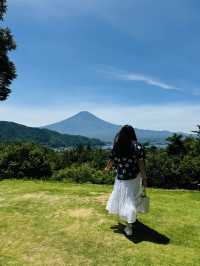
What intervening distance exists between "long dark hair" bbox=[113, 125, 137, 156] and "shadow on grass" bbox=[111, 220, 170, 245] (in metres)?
1.83

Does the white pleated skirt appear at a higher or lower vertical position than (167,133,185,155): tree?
lower

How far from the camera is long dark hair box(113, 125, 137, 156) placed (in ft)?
28.3

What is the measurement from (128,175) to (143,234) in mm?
1441

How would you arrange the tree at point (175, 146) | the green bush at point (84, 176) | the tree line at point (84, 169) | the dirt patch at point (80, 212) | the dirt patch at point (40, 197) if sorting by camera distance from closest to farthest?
the dirt patch at point (80, 212) → the dirt patch at point (40, 197) → the tree line at point (84, 169) → the green bush at point (84, 176) → the tree at point (175, 146)

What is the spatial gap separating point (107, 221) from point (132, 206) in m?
1.29

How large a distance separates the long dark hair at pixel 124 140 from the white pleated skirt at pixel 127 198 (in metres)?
0.65

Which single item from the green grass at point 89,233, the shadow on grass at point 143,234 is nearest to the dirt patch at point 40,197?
the green grass at point 89,233

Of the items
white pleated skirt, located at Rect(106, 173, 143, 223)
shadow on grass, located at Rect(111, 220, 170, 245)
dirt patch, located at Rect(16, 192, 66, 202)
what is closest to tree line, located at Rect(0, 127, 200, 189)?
dirt patch, located at Rect(16, 192, 66, 202)

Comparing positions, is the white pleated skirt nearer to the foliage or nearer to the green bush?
the green bush

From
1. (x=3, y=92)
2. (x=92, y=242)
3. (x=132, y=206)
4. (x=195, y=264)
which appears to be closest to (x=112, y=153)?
(x=132, y=206)

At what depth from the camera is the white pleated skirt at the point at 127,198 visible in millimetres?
8586

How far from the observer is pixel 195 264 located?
292 inches

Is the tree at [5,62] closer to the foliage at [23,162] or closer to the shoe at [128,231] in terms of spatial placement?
the foliage at [23,162]

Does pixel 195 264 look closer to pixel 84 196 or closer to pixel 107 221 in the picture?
pixel 107 221
